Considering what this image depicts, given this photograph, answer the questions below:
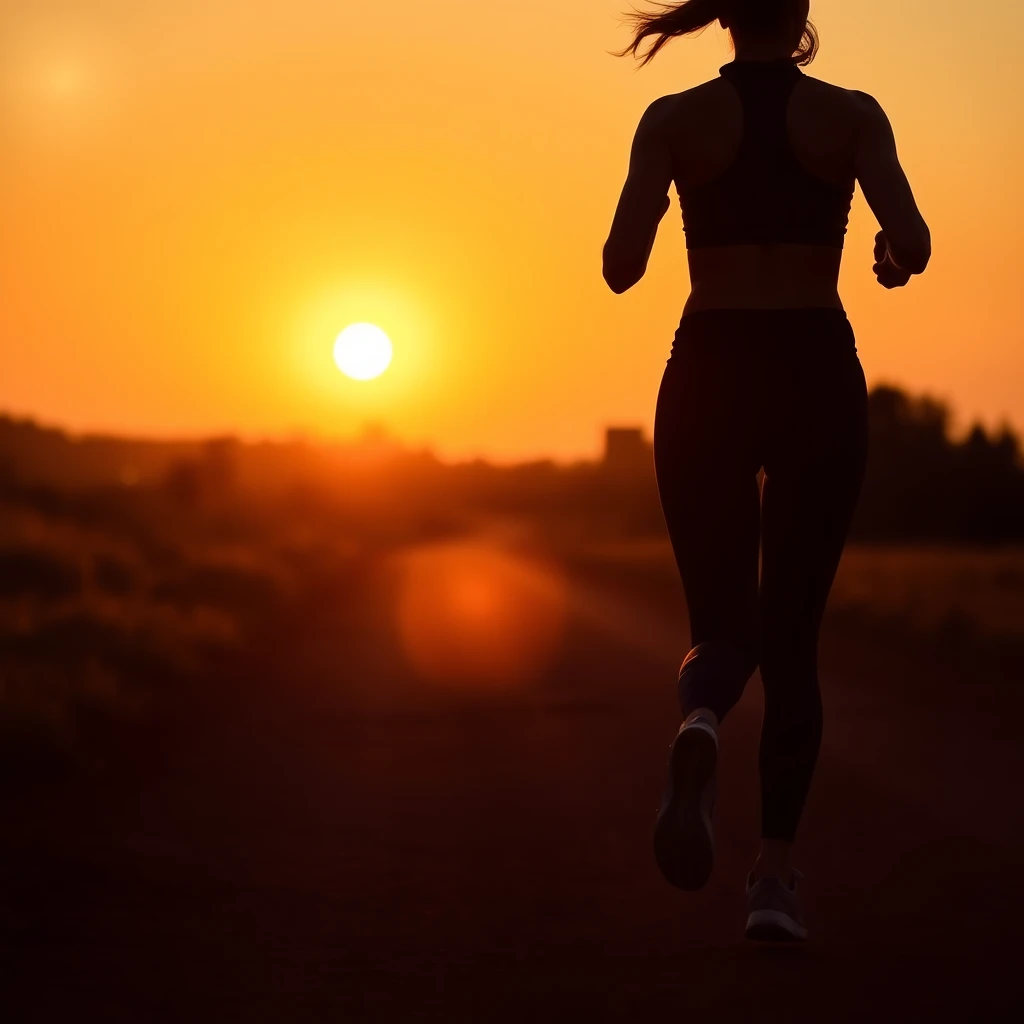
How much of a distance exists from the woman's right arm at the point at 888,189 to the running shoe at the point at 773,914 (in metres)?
1.49

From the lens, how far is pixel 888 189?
3.90 m

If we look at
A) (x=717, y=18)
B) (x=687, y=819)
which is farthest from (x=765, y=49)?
(x=687, y=819)

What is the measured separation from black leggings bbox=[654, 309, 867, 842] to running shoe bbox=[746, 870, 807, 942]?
17 centimetres

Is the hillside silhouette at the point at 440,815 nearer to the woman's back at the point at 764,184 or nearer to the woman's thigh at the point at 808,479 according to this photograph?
the woman's thigh at the point at 808,479

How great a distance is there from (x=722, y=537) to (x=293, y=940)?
63.7 inches

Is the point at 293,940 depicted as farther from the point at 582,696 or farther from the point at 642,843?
the point at 582,696

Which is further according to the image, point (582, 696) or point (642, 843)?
point (582, 696)

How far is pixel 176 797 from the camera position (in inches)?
302

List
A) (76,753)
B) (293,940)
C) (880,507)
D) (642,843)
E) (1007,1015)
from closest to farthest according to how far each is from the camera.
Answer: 1. (1007,1015)
2. (293,940)
3. (642,843)
4. (76,753)
5. (880,507)

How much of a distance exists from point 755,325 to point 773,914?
1392mm

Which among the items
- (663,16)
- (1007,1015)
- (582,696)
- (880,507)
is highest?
(880,507)

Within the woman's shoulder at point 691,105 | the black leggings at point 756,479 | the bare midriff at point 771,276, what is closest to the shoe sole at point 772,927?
the black leggings at point 756,479

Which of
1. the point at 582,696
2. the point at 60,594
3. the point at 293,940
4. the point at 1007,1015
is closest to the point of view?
the point at 1007,1015

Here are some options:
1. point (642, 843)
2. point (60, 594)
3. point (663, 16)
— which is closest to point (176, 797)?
point (642, 843)
